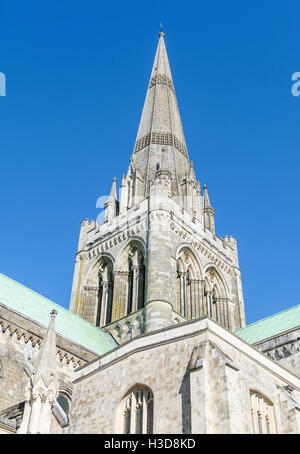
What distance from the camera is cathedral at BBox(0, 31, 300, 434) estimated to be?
1495 cm

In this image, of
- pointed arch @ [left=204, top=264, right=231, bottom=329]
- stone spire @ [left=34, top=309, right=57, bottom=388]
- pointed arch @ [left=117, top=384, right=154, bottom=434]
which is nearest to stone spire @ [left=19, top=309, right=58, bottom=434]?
stone spire @ [left=34, top=309, right=57, bottom=388]

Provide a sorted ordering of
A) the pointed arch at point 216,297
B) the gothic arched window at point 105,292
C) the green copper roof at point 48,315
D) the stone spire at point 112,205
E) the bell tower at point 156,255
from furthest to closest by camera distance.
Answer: the stone spire at point 112,205 → the pointed arch at point 216,297 → the gothic arched window at point 105,292 → the bell tower at point 156,255 → the green copper roof at point 48,315

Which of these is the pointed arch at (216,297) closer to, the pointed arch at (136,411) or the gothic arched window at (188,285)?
the gothic arched window at (188,285)

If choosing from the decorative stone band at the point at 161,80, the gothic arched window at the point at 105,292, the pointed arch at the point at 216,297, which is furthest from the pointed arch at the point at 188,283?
the decorative stone band at the point at 161,80

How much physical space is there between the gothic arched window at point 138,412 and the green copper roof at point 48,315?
10.9 meters

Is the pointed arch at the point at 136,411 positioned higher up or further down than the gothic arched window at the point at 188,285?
→ further down

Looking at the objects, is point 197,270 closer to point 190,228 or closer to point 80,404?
point 190,228

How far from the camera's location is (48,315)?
93.0 feet

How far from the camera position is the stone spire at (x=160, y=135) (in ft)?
130

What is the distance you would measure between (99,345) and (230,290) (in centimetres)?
1145

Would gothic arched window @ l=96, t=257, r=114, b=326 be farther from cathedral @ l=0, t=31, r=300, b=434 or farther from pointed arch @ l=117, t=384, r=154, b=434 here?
pointed arch @ l=117, t=384, r=154, b=434

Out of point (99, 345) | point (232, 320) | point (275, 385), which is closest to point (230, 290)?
point (232, 320)

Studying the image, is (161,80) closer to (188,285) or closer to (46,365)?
(188,285)

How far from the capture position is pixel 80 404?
17.1 metres
